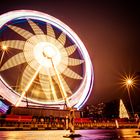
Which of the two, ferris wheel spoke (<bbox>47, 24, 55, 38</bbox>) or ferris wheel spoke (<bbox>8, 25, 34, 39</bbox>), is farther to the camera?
→ ferris wheel spoke (<bbox>47, 24, 55, 38</bbox>)

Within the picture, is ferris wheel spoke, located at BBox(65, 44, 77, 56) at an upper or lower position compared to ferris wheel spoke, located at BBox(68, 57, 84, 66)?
upper

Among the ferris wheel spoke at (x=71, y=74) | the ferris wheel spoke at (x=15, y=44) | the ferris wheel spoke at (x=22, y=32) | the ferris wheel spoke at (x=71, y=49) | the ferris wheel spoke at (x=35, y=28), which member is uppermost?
the ferris wheel spoke at (x=35, y=28)

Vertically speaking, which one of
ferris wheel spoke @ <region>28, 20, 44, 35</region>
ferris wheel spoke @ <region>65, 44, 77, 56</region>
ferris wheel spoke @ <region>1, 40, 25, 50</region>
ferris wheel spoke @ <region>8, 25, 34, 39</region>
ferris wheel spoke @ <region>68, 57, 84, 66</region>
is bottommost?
ferris wheel spoke @ <region>68, 57, 84, 66</region>

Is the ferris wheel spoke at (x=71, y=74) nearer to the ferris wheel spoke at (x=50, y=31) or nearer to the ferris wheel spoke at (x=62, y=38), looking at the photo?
the ferris wheel spoke at (x=62, y=38)

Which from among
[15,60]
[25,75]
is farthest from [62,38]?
[25,75]

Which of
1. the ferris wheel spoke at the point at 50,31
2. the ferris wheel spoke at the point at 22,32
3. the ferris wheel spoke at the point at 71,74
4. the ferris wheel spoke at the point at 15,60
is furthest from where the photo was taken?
the ferris wheel spoke at the point at 71,74

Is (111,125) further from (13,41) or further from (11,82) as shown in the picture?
(13,41)

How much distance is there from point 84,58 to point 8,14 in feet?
39.1

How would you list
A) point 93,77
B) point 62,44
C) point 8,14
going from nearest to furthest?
point 8,14, point 93,77, point 62,44

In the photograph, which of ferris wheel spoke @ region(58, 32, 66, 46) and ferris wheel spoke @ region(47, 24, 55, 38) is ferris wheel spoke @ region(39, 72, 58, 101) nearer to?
ferris wheel spoke @ region(58, 32, 66, 46)

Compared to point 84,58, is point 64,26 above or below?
above

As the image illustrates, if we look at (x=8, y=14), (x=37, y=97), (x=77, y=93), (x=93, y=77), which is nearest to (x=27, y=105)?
(x=37, y=97)

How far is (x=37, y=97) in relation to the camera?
28.3 metres

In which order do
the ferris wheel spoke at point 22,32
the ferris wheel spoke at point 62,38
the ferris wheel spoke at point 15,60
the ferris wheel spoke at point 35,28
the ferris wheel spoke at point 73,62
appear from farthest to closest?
the ferris wheel spoke at point 73,62, the ferris wheel spoke at point 62,38, the ferris wheel spoke at point 35,28, the ferris wheel spoke at point 22,32, the ferris wheel spoke at point 15,60
